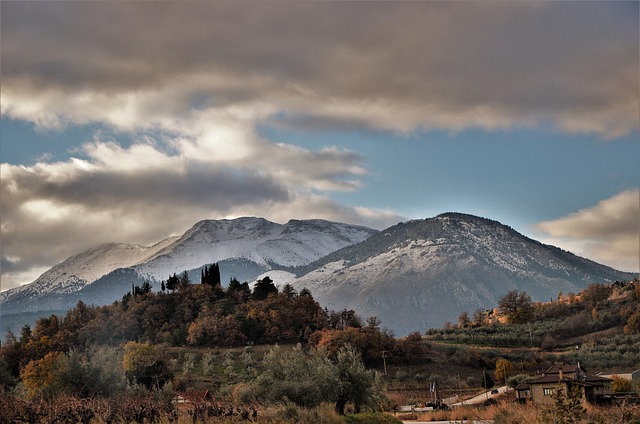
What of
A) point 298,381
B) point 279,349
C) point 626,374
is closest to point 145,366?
point 279,349

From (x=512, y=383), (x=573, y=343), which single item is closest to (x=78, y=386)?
(x=512, y=383)

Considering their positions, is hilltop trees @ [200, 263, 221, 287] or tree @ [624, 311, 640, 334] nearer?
tree @ [624, 311, 640, 334]

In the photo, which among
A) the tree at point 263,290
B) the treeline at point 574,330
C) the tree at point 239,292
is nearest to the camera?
the treeline at point 574,330

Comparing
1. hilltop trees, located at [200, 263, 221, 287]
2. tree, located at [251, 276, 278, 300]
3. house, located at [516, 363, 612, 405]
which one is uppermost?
hilltop trees, located at [200, 263, 221, 287]

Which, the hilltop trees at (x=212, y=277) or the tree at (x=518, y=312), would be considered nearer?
the hilltop trees at (x=212, y=277)

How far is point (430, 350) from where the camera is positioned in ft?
449

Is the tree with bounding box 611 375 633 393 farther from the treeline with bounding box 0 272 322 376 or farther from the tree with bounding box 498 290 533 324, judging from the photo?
the tree with bounding box 498 290 533 324

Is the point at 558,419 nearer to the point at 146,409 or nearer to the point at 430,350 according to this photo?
the point at 146,409

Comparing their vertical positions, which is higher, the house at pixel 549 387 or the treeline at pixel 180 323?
the treeline at pixel 180 323

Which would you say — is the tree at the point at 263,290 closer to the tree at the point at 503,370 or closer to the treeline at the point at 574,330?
the treeline at the point at 574,330

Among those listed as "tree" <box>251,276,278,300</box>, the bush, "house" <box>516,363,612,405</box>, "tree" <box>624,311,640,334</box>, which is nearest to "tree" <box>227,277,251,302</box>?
"tree" <box>251,276,278,300</box>

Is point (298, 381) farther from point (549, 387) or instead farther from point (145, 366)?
point (145, 366)

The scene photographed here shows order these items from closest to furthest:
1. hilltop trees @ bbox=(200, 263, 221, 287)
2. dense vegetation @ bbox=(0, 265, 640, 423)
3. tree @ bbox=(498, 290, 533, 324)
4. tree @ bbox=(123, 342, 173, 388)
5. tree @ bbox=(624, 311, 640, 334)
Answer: dense vegetation @ bbox=(0, 265, 640, 423), tree @ bbox=(123, 342, 173, 388), tree @ bbox=(624, 311, 640, 334), hilltop trees @ bbox=(200, 263, 221, 287), tree @ bbox=(498, 290, 533, 324)

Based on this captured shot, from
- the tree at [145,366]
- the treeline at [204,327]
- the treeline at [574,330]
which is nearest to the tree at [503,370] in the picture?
the treeline at [574,330]
